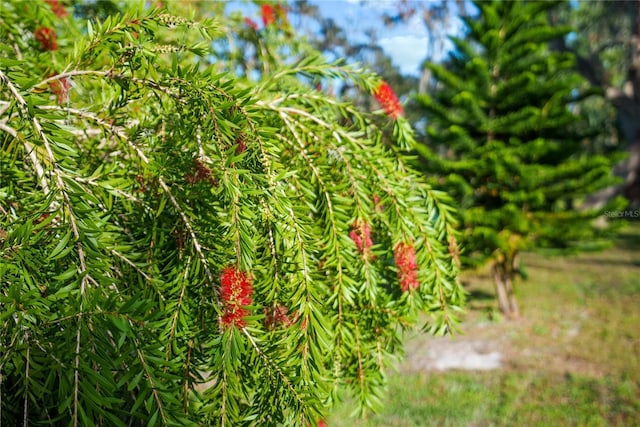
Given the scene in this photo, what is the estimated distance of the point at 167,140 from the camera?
127 centimetres

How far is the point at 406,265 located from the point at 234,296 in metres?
0.51

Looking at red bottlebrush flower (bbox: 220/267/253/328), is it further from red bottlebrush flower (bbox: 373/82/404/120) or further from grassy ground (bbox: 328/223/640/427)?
grassy ground (bbox: 328/223/640/427)

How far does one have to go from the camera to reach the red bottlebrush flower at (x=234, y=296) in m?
0.98

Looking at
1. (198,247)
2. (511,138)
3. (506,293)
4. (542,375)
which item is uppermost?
(511,138)

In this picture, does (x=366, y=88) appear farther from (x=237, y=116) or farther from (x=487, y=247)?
(x=487, y=247)

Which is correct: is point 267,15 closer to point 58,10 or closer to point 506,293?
point 58,10

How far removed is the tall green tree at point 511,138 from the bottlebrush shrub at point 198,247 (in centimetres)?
539

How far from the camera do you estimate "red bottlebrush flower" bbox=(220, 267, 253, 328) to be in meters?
0.98

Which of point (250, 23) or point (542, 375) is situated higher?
point (250, 23)

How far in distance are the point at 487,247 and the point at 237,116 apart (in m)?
6.70

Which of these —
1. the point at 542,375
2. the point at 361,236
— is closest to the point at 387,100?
the point at 361,236

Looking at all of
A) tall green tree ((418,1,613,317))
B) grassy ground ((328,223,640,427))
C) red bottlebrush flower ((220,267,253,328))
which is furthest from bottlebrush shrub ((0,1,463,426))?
tall green tree ((418,1,613,317))

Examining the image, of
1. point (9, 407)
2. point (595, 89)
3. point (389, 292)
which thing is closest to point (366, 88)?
point (389, 292)

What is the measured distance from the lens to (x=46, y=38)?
70.9 inches
